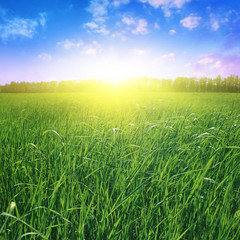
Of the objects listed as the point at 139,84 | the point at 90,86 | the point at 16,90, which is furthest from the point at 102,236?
the point at 139,84

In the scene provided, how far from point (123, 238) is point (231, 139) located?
183 centimetres

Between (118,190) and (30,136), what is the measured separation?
1.48 meters

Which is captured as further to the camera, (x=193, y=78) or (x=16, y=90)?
(x=193, y=78)

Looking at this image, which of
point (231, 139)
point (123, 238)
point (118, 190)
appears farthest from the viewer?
point (231, 139)

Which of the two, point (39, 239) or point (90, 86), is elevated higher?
point (90, 86)

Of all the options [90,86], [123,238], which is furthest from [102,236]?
[90,86]

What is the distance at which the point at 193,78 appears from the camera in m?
71.8

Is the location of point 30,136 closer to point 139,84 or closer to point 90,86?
point 90,86

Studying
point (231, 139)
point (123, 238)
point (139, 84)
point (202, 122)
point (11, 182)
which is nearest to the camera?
point (123, 238)

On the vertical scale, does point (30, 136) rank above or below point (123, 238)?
above

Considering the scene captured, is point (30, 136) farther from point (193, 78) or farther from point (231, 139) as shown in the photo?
point (193, 78)

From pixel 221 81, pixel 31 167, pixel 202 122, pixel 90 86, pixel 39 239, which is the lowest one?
pixel 39 239

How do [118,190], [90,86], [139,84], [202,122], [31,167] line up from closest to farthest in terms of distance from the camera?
[118,190]
[31,167]
[202,122]
[90,86]
[139,84]

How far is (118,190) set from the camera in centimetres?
108
